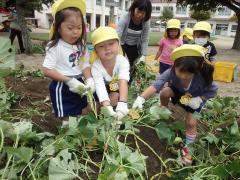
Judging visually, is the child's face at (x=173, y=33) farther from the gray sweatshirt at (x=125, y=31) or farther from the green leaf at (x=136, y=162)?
the green leaf at (x=136, y=162)

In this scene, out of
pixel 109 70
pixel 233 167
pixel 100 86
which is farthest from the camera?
pixel 109 70

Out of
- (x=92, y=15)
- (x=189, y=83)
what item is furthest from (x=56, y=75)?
(x=92, y=15)

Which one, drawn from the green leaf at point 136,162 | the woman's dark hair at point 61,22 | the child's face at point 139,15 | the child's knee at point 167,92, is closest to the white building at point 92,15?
the child's face at point 139,15

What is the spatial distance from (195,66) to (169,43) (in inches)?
88.0

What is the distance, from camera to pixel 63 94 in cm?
230

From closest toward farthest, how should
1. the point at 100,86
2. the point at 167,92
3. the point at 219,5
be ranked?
Answer: the point at 100,86 < the point at 167,92 < the point at 219,5

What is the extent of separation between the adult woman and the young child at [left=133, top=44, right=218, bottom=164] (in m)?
1.05

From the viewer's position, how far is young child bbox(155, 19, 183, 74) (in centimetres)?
425

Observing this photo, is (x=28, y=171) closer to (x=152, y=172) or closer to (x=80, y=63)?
(x=152, y=172)

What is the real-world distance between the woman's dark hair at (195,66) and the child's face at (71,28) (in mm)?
729

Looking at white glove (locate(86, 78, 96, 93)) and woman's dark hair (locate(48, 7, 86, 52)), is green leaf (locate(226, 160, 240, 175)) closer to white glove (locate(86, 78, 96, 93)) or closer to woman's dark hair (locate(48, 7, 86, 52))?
white glove (locate(86, 78, 96, 93))

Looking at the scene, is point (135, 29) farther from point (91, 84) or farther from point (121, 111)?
point (121, 111)

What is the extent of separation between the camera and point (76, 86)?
6.86 feet

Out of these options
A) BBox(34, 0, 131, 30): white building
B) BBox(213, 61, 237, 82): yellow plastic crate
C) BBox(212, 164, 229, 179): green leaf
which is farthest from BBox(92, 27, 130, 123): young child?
BBox(34, 0, 131, 30): white building
